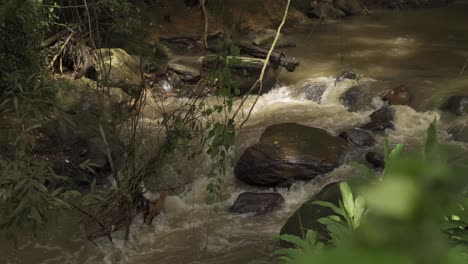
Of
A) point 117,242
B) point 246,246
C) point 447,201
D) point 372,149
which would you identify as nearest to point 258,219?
point 246,246

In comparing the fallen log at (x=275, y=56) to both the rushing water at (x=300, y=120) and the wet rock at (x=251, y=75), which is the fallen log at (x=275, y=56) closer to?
the rushing water at (x=300, y=120)

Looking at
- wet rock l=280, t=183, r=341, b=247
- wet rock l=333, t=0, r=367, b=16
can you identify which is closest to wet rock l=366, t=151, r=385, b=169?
wet rock l=280, t=183, r=341, b=247

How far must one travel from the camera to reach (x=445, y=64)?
9.26 m

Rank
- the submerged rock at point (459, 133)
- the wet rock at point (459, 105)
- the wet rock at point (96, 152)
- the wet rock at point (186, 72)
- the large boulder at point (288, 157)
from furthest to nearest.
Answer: the wet rock at point (186, 72)
the wet rock at point (459, 105)
the submerged rock at point (459, 133)
the wet rock at point (96, 152)
the large boulder at point (288, 157)

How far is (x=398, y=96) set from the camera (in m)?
8.02

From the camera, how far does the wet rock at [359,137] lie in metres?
6.80

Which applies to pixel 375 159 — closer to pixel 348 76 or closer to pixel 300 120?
pixel 300 120

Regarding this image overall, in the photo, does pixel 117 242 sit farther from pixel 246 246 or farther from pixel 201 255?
pixel 246 246

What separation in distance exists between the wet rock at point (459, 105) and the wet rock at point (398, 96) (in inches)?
25.7

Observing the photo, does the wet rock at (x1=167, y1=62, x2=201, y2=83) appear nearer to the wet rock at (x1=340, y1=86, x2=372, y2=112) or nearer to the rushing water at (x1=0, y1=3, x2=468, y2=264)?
the rushing water at (x1=0, y1=3, x2=468, y2=264)

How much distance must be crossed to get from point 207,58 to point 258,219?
467 cm

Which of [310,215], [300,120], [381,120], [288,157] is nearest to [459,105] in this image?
[381,120]

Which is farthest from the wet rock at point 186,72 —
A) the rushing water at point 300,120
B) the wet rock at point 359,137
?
the wet rock at point 359,137

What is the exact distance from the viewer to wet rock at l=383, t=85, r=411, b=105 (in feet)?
26.0
